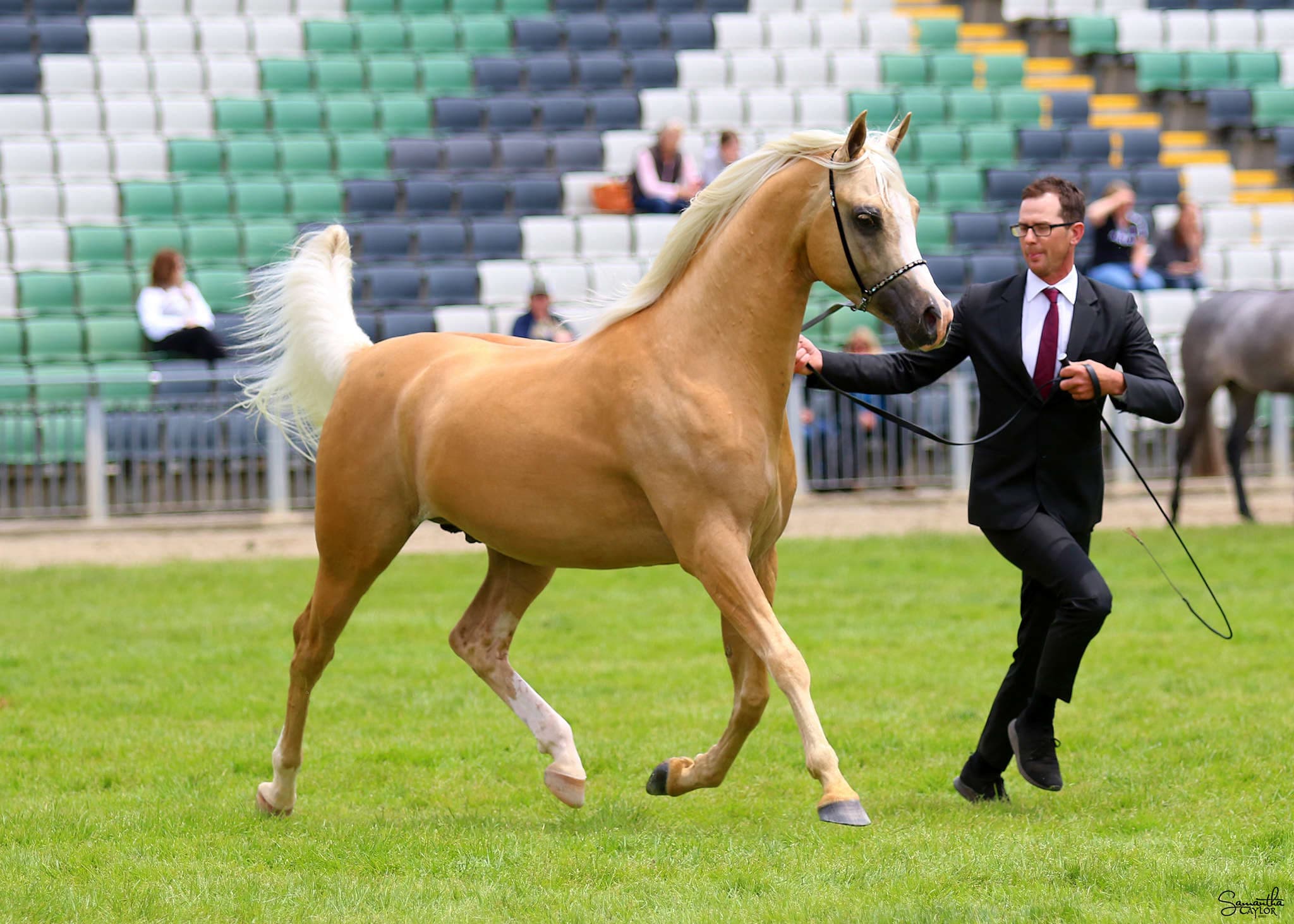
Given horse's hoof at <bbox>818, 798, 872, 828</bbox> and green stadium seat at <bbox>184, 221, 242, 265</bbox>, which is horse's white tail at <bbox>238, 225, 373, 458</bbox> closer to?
horse's hoof at <bbox>818, 798, 872, 828</bbox>

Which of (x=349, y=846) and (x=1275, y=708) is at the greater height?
(x=349, y=846)

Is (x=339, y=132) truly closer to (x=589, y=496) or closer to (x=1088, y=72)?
(x=1088, y=72)

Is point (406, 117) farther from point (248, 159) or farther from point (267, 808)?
point (267, 808)

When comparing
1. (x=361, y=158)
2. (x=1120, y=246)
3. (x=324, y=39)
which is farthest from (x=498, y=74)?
(x=1120, y=246)

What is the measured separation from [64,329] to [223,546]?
3.54 meters

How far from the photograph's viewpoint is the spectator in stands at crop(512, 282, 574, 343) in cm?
1341

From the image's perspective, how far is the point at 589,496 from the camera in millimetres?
5191

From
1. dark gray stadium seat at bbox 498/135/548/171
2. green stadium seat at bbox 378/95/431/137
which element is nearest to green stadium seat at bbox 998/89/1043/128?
dark gray stadium seat at bbox 498/135/548/171

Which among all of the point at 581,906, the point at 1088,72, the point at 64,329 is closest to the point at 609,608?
the point at 581,906

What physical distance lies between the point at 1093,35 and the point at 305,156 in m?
10.7

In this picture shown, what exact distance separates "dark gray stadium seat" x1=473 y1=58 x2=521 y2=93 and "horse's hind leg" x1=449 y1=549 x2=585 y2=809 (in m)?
14.8

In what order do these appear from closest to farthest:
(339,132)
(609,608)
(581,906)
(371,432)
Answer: (581,906), (371,432), (609,608), (339,132)

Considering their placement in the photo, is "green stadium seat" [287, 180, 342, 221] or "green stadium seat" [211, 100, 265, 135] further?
"green stadium seat" [211, 100, 265, 135]

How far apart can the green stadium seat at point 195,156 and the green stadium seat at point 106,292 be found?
8.15 ft
